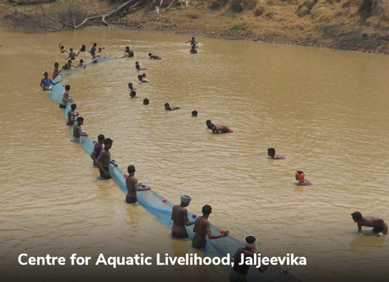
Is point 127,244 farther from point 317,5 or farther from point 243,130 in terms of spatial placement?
point 317,5

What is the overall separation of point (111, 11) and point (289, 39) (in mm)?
22445

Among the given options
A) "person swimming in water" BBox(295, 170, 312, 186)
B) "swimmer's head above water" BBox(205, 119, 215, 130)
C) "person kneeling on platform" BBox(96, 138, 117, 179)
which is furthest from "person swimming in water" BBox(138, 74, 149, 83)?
"person swimming in water" BBox(295, 170, 312, 186)

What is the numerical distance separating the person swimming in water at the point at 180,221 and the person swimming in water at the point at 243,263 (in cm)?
172

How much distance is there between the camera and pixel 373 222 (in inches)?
375

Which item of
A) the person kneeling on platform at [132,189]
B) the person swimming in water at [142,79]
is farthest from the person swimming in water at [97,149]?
the person swimming in water at [142,79]

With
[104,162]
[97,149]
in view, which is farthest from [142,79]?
[104,162]

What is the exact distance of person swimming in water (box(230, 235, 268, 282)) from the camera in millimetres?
7676

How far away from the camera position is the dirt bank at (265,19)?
36.8 meters

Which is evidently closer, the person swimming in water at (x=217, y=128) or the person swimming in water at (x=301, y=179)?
the person swimming in water at (x=301, y=179)

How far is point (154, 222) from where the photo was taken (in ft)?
33.3

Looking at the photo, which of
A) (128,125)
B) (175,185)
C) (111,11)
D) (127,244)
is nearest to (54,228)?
(127,244)

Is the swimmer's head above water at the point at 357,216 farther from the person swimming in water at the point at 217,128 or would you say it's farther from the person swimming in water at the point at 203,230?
the person swimming in water at the point at 217,128

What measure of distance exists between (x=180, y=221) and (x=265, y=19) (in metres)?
36.8

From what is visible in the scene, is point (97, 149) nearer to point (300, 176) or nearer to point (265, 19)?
point (300, 176)
